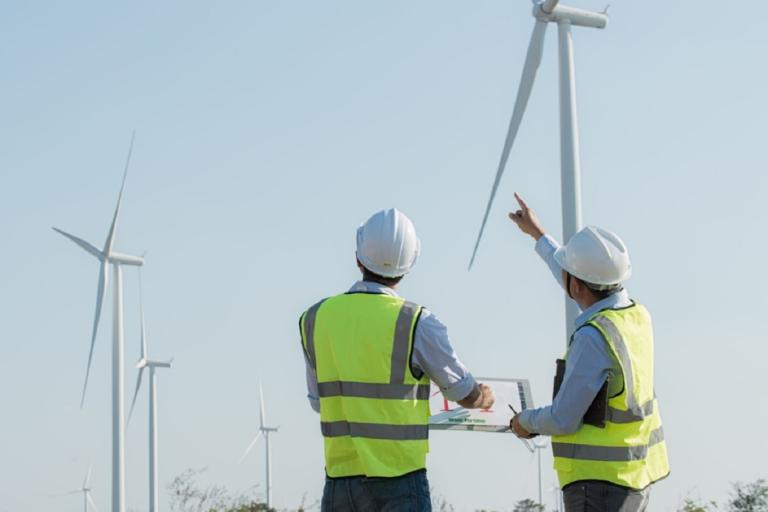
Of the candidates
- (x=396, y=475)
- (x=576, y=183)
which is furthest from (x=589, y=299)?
(x=576, y=183)

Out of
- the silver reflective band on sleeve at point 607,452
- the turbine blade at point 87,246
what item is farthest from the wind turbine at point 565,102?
the turbine blade at point 87,246

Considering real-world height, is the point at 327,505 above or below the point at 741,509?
above

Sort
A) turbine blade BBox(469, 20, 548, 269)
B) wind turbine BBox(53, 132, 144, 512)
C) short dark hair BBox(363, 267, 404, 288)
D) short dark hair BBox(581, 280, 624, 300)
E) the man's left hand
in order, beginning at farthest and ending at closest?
1. wind turbine BBox(53, 132, 144, 512)
2. turbine blade BBox(469, 20, 548, 269)
3. the man's left hand
4. short dark hair BBox(581, 280, 624, 300)
5. short dark hair BBox(363, 267, 404, 288)

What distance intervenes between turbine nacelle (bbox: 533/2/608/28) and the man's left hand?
1136cm

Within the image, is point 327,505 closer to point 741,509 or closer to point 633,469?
point 633,469

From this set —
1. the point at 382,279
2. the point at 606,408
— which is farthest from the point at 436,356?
the point at 606,408

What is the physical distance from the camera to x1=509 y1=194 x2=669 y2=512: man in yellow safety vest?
7938mm

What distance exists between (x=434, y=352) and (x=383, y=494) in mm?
787

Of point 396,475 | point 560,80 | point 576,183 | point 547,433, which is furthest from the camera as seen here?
point 560,80

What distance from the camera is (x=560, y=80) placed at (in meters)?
17.4

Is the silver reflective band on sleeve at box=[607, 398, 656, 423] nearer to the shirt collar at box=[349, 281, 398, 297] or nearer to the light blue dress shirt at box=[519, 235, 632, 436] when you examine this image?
the light blue dress shirt at box=[519, 235, 632, 436]

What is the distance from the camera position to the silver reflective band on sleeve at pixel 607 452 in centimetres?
793

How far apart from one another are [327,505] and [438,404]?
1.09 m

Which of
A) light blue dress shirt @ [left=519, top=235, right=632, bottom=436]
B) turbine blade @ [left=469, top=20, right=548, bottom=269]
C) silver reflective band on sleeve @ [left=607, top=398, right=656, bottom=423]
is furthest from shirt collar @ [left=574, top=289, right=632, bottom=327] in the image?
turbine blade @ [left=469, top=20, right=548, bottom=269]
